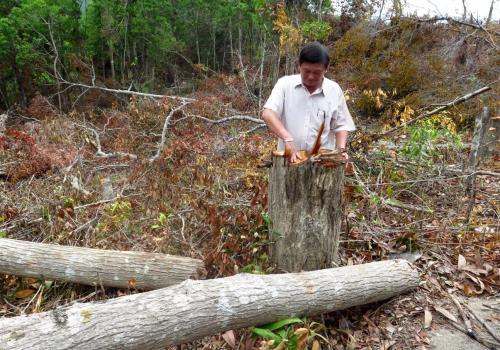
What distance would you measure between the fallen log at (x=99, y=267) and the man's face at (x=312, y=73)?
174 cm

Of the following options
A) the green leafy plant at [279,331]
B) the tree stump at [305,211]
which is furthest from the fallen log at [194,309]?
the tree stump at [305,211]

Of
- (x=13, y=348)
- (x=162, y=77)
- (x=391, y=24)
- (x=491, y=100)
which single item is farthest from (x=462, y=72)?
(x=162, y=77)

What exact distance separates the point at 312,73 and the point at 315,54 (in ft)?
0.48

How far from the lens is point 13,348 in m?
1.82

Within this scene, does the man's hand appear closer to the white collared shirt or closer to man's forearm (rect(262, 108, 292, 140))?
man's forearm (rect(262, 108, 292, 140))

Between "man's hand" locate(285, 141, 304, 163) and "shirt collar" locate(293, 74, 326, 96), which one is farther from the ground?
"shirt collar" locate(293, 74, 326, 96)

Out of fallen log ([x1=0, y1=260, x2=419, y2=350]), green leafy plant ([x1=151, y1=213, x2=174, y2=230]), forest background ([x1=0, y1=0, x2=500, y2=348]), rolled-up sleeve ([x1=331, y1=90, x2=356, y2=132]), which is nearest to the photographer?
fallen log ([x1=0, y1=260, x2=419, y2=350])

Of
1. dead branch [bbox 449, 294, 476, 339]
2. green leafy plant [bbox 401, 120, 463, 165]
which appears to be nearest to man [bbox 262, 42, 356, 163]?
dead branch [bbox 449, 294, 476, 339]

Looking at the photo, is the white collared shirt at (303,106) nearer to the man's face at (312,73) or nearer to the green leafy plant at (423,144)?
the man's face at (312,73)

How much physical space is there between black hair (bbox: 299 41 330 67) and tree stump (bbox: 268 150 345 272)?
0.73 meters

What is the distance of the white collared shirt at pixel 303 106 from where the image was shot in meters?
2.91

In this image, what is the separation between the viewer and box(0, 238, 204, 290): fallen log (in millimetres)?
2947

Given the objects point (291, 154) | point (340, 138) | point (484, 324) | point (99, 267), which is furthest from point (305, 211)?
point (99, 267)

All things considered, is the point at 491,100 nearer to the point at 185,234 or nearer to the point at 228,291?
the point at 185,234
